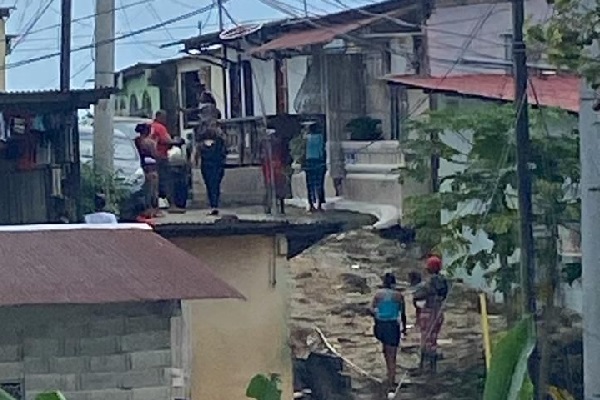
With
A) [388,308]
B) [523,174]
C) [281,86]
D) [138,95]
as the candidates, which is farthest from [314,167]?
[138,95]

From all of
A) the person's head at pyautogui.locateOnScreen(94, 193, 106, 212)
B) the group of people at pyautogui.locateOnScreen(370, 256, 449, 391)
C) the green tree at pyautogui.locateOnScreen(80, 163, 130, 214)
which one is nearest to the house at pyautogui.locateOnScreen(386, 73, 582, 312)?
the group of people at pyautogui.locateOnScreen(370, 256, 449, 391)

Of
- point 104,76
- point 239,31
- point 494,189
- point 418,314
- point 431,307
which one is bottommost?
point 418,314

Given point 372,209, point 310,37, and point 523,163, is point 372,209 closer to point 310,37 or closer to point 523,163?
point 310,37

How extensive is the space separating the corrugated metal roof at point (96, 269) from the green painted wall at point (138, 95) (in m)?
24.5

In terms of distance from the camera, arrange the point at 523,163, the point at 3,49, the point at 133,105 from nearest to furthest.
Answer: the point at 523,163 → the point at 3,49 → the point at 133,105

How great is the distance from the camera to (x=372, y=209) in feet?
80.4

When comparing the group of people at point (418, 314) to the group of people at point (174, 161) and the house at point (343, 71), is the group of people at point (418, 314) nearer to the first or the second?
the group of people at point (174, 161)

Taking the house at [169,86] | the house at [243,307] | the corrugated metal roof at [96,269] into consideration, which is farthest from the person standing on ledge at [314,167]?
the corrugated metal roof at [96,269]

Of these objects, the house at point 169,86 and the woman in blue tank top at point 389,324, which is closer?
the woman in blue tank top at point 389,324

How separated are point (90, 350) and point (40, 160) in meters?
4.48

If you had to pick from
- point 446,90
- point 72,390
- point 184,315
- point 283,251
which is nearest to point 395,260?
point 446,90

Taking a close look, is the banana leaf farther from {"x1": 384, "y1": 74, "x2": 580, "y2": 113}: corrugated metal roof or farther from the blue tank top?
the blue tank top

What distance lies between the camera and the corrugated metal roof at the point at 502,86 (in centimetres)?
1880

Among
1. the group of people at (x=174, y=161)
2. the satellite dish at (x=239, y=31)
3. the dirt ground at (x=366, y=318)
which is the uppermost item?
the satellite dish at (x=239, y=31)
